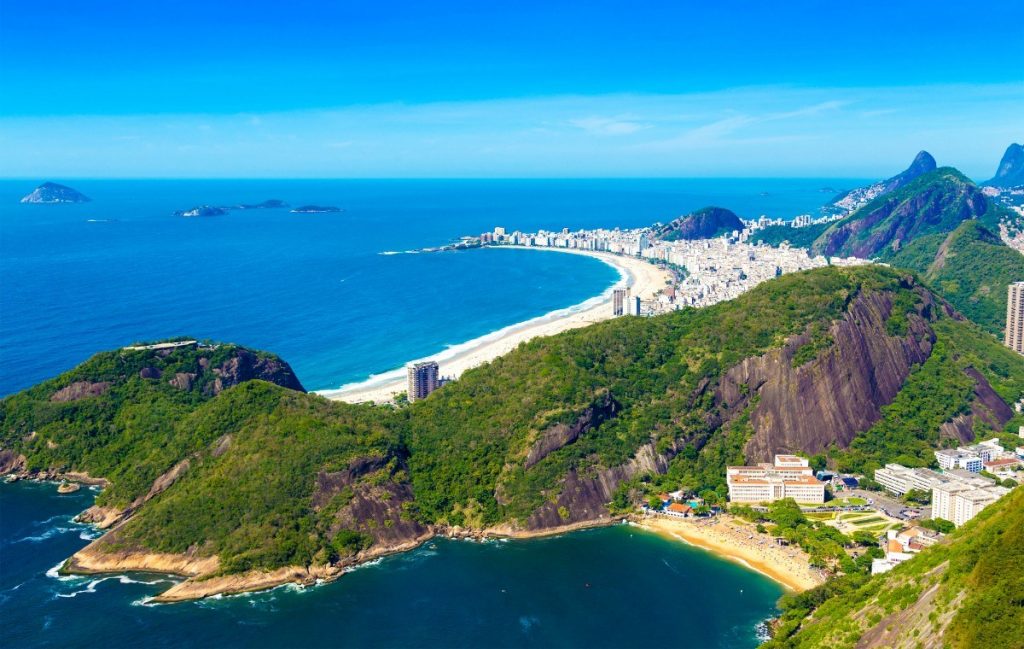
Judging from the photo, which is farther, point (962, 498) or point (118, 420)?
Answer: point (118, 420)

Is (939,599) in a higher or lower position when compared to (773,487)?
higher

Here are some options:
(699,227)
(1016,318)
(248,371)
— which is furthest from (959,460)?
(699,227)

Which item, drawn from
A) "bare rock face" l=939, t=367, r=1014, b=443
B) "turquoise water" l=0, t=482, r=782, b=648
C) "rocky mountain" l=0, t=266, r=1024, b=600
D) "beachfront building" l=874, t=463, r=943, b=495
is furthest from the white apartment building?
"turquoise water" l=0, t=482, r=782, b=648

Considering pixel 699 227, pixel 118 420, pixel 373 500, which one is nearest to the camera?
pixel 373 500

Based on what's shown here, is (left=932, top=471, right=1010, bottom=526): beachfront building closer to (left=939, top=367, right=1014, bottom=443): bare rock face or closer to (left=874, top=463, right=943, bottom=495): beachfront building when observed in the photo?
(left=874, top=463, right=943, bottom=495): beachfront building

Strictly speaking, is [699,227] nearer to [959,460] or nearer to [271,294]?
[271,294]

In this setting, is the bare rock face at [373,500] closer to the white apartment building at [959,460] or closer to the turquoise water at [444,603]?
the turquoise water at [444,603]
